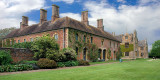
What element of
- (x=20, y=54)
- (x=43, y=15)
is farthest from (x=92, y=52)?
(x=20, y=54)

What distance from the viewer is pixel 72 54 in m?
21.1

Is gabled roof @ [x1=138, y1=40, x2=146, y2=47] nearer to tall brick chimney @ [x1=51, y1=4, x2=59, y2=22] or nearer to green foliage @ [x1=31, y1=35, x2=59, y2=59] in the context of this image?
tall brick chimney @ [x1=51, y1=4, x2=59, y2=22]

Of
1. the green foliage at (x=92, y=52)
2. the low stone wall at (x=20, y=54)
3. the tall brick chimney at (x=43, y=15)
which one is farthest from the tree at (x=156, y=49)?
the low stone wall at (x=20, y=54)

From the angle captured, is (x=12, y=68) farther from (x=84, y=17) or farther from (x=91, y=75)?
(x=84, y=17)

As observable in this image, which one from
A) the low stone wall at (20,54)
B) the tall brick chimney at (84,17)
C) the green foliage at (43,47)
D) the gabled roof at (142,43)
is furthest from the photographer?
the gabled roof at (142,43)

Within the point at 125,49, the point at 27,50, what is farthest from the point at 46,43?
the point at 125,49

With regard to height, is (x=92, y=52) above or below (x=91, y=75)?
above

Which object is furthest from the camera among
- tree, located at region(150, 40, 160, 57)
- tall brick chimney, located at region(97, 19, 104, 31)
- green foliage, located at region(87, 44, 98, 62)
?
tree, located at region(150, 40, 160, 57)

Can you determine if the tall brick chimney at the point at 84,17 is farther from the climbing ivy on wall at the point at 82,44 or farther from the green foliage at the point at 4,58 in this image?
the green foliage at the point at 4,58

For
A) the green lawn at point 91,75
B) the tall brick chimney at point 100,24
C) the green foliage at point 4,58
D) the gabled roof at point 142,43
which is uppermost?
the tall brick chimney at point 100,24

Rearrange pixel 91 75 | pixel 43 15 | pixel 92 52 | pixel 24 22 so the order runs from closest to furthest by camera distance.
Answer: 1. pixel 91 75
2. pixel 92 52
3. pixel 43 15
4. pixel 24 22

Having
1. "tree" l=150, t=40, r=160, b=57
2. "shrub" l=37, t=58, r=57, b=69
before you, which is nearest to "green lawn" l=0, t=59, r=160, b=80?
"shrub" l=37, t=58, r=57, b=69

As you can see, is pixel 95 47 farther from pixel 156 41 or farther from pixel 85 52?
pixel 156 41

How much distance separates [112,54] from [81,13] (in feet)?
51.3
